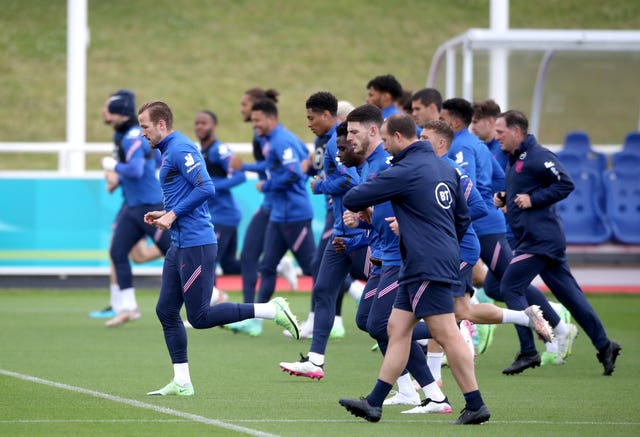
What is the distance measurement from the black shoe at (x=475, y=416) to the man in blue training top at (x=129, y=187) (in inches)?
258

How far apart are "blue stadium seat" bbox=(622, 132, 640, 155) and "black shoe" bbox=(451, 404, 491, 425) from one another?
13778 millimetres

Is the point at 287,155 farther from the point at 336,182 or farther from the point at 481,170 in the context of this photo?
the point at 336,182

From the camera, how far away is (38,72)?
45.0 meters

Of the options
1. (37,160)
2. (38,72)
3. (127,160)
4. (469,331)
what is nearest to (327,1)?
(38,72)

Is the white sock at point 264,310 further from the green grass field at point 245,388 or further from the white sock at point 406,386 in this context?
the white sock at point 406,386

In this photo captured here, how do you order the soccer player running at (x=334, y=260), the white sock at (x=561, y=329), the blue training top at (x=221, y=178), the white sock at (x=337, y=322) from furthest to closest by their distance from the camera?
1. the blue training top at (x=221, y=178)
2. the white sock at (x=337, y=322)
3. the white sock at (x=561, y=329)
4. the soccer player running at (x=334, y=260)

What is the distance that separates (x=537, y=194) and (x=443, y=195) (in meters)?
3.16

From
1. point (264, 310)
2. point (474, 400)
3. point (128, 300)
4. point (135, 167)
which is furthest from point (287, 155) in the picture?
point (474, 400)

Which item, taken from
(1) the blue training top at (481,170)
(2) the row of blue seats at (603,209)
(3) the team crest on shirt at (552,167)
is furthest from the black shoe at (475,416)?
(2) the row of blue seats at (603,209)

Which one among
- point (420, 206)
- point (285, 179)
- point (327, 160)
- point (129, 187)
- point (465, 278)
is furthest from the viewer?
point (129, 187)

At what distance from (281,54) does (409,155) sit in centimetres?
3997

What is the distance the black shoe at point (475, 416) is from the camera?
8586mm

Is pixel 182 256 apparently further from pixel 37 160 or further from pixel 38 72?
pixel 38 72

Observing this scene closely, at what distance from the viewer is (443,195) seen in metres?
8.57
